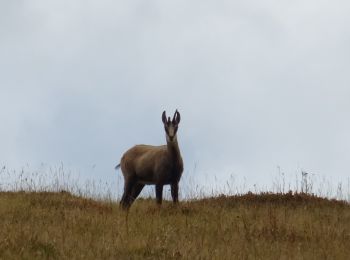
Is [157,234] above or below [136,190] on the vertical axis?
below

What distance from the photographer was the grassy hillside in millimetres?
7281

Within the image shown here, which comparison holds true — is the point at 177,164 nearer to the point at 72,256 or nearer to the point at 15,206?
the point at 15,206

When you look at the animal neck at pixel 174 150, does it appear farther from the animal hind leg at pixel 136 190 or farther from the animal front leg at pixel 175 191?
the animal hind leg at pixel 136 190

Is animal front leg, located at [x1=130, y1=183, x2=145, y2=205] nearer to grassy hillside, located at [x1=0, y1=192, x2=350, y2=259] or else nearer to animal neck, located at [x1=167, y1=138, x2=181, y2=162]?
animal neck, located at [x1=167, y1=138, x2=181, y2=162]

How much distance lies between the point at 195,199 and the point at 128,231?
7243 mm

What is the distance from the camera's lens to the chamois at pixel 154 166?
1445 cm

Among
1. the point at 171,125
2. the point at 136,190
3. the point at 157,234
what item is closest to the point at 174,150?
the point at 171,125

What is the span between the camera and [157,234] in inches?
339

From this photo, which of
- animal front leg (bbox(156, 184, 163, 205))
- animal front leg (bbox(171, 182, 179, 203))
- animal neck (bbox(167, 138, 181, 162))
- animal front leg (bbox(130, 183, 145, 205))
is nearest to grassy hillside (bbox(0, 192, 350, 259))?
animal front leg (bbox(171, 182, 179, 203))

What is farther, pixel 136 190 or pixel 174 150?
pixel 136 190

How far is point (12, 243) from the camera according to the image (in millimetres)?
7250

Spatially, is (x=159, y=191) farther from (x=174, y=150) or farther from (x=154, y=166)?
(x=174, y=150)

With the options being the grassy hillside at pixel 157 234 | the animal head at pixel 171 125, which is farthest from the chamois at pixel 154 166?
the grassy hillside at pixel 157 234

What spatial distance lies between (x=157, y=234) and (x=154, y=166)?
21.2 feet
